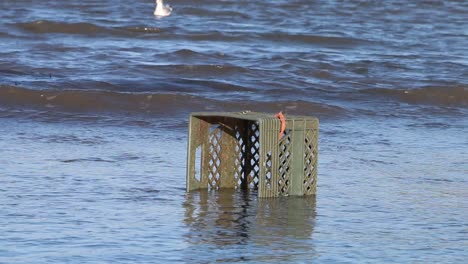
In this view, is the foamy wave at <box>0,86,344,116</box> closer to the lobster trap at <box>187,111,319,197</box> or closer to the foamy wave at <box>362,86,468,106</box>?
the foamy wave at <box>362,86,468,106</box>

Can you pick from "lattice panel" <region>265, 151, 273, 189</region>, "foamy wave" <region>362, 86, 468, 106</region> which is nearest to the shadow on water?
"lattice panel" <region>265, 151, 273, 189</region>

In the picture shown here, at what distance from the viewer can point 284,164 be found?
7.79 meters

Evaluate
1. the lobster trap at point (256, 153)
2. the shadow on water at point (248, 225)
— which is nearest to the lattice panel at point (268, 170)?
the lobster trap at point (256, 153)

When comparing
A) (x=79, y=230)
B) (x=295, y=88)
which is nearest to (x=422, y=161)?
(x=79, y=230)

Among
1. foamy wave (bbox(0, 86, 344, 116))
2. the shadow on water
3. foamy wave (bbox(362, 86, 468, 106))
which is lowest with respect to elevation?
the shadow on water

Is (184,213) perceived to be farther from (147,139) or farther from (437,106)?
(437,106)

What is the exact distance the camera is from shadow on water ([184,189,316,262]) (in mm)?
6359

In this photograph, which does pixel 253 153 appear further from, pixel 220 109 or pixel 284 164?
pixel 220 109

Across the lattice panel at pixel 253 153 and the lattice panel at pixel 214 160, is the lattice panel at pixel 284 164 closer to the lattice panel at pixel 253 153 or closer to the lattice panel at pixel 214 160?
the lattice panel at pixel 253 153

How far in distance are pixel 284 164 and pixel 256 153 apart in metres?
0.40

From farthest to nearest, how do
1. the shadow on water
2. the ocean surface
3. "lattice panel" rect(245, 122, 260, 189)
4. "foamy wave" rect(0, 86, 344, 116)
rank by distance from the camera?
"foamy wave" rect(0, 86, 344, 116) < "lattice panel" rect(245, 122, 260, 189) < the ocean surface < the shadow on water

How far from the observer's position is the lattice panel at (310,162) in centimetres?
787

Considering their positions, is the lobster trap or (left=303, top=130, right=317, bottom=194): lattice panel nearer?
the lobster trap

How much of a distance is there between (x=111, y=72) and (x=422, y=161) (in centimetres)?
650
